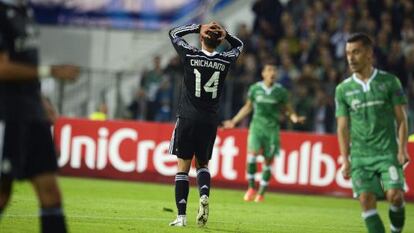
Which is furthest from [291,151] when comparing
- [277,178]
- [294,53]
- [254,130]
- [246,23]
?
[246,23]

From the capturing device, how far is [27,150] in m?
8.37

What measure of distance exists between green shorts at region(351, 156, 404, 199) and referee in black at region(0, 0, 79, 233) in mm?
3128

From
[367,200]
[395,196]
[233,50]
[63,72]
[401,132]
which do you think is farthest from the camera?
[233,50]

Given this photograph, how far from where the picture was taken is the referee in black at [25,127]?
8352 millimetres

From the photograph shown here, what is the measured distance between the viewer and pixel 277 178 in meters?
22.2

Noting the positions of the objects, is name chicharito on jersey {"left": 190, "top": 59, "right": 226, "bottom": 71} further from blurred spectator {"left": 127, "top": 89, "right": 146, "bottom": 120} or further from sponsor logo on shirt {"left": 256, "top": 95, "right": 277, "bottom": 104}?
blurred spectator {"left": 127, "top": 89, "right": 146, "bottom": 120}

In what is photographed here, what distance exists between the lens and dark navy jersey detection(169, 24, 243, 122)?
13.1m

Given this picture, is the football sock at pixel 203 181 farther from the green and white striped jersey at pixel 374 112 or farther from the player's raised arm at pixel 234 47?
the green and white striped jersey at pixel 374 112

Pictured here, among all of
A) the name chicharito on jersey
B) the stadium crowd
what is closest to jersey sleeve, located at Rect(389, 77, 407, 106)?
the name chicharito on jersey

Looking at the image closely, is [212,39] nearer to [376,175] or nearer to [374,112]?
[374,112]

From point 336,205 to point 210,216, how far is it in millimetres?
5333

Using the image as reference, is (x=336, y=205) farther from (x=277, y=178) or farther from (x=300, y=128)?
(x=300, y=128)

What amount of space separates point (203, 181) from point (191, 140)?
532 millimetres

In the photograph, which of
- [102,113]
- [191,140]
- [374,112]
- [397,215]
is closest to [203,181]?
[191,140]
